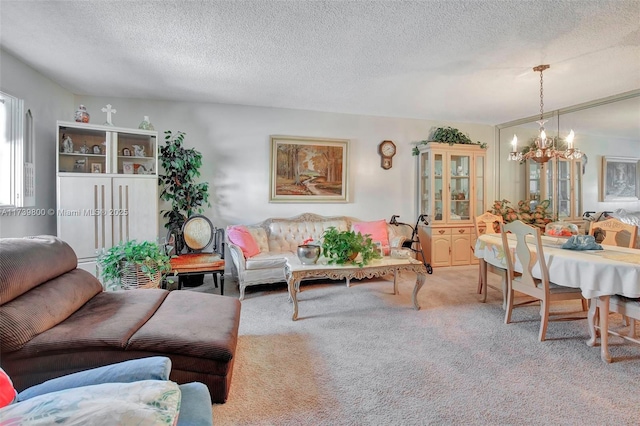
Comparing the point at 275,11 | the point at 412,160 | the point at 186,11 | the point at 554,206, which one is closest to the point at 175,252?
the point at 186,11

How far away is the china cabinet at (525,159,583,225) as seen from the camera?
15.3 ft

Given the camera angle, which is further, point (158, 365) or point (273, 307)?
point (273, 307)

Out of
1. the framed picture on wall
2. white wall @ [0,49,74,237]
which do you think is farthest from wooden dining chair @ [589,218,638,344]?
white wall @ [0,49,74,237]

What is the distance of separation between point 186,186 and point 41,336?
2.77 m

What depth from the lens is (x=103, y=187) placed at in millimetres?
3654

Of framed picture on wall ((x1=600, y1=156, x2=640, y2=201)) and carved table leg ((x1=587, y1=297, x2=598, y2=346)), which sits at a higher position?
framed picture on wall ((x1=600, y1=156, x2=640, y2=201))

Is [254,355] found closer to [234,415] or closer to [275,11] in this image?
[234,415]

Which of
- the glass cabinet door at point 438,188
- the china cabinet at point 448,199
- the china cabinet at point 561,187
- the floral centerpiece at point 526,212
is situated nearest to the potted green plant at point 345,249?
the china cabinet at point 448,199

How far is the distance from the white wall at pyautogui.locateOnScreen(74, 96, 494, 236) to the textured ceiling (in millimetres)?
324

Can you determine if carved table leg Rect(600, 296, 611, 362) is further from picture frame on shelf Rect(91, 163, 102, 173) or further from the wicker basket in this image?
picture frame on shelf Rect(91, 163, 102, 173)

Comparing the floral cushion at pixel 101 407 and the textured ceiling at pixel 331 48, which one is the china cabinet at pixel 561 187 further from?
the floral cushion at pixel 101 407

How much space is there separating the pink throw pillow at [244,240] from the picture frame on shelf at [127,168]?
1.36 m

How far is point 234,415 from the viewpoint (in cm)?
171

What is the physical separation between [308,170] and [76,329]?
3621mm
